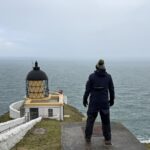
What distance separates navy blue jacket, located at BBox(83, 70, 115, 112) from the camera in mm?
9648

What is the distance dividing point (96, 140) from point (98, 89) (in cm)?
164

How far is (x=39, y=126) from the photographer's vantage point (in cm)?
1430

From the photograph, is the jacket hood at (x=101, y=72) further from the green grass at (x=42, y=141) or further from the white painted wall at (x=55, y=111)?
the white painted wall at (x=55, y=111)

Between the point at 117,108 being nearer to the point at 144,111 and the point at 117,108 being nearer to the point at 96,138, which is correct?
the point at 144,111

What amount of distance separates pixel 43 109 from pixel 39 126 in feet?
42.2

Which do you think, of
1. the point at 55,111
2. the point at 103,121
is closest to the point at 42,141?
the point at 103,121

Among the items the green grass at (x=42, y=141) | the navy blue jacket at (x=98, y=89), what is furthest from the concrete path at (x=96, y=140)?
the navy blue jacket at (x=98, y=89)

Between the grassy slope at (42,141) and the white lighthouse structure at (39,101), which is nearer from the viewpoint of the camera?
the grassy slope at (42,141)

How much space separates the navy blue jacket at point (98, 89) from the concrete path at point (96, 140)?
3.45ft

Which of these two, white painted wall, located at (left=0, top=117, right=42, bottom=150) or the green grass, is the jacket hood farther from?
white painted wall, located at (left=0, top=117, right=42, bottom=150)

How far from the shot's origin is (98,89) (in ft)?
31.8

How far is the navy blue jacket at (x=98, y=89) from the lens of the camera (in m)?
9.65

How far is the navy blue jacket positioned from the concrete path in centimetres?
105

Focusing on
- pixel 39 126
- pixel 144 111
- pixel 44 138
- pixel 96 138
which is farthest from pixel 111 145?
pixel 144 111
